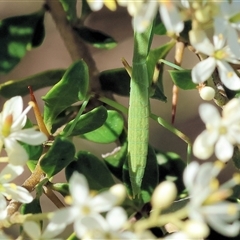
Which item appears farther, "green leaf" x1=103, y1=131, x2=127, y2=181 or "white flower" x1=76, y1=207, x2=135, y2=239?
"green leaf" x1=103, y1=131, x2=127, y2=181

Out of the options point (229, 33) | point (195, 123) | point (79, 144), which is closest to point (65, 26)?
point (229, 33)

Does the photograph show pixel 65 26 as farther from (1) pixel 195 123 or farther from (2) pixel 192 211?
(1) pixel 195 123

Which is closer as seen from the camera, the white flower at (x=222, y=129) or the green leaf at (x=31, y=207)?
the white flower at (x=222, y=129)

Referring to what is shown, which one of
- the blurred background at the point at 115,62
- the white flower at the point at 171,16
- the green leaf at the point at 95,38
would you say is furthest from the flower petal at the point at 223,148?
the blurred background at the point at 115,62

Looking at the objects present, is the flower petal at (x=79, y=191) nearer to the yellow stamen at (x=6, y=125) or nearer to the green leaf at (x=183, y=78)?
the yellow stamen at (x=6, y=125)

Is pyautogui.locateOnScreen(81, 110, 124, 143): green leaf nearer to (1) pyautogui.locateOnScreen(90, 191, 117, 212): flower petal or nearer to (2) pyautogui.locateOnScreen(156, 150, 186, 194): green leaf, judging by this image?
(2) pyautogui.locateOnScreen(156, 150, 186, 194): green leaf

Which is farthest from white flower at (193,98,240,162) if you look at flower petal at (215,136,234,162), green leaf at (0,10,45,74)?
green leaf at (0,10,45,74)
